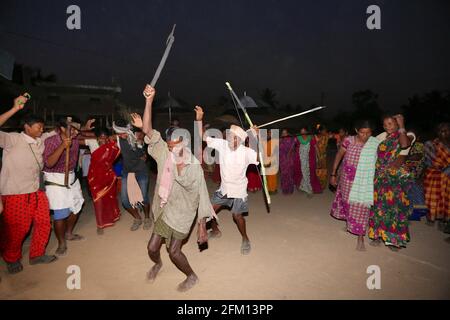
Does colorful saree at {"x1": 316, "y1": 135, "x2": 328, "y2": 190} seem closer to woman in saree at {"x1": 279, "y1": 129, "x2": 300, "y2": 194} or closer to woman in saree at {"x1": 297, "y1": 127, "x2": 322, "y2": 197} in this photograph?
woman in saree at {"x1": 297, "y1": 127, "x2": 322, "y2": 197}

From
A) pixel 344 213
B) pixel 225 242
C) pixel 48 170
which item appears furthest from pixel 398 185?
pixel 48 170

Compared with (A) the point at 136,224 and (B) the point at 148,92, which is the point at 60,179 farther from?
(B) the point at 148,92

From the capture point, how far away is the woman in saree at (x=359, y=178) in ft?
13.6

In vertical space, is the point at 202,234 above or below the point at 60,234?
above

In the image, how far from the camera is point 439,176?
17.0 feet

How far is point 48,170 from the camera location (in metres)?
4.12

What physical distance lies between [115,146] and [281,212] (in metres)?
3.53

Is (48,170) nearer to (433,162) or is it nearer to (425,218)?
(433,162)

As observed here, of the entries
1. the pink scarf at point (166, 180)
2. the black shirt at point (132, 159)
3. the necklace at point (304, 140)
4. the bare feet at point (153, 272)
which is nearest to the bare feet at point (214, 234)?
the bare feet at point (153, 272)

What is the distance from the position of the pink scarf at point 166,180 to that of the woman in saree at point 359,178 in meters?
2.64

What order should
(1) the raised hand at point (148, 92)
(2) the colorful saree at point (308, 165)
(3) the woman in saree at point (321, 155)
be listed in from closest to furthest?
(1) the raised hand at point (148, 92)
(2) the colorful saree at point (308, 165)
(3) the woman in saree at point (321, 155)

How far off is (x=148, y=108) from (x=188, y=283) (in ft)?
6.45

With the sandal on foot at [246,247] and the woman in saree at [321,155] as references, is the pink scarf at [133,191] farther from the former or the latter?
the woman in saree at [321,155]

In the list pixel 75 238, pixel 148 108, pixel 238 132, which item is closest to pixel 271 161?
pixel 238 132
